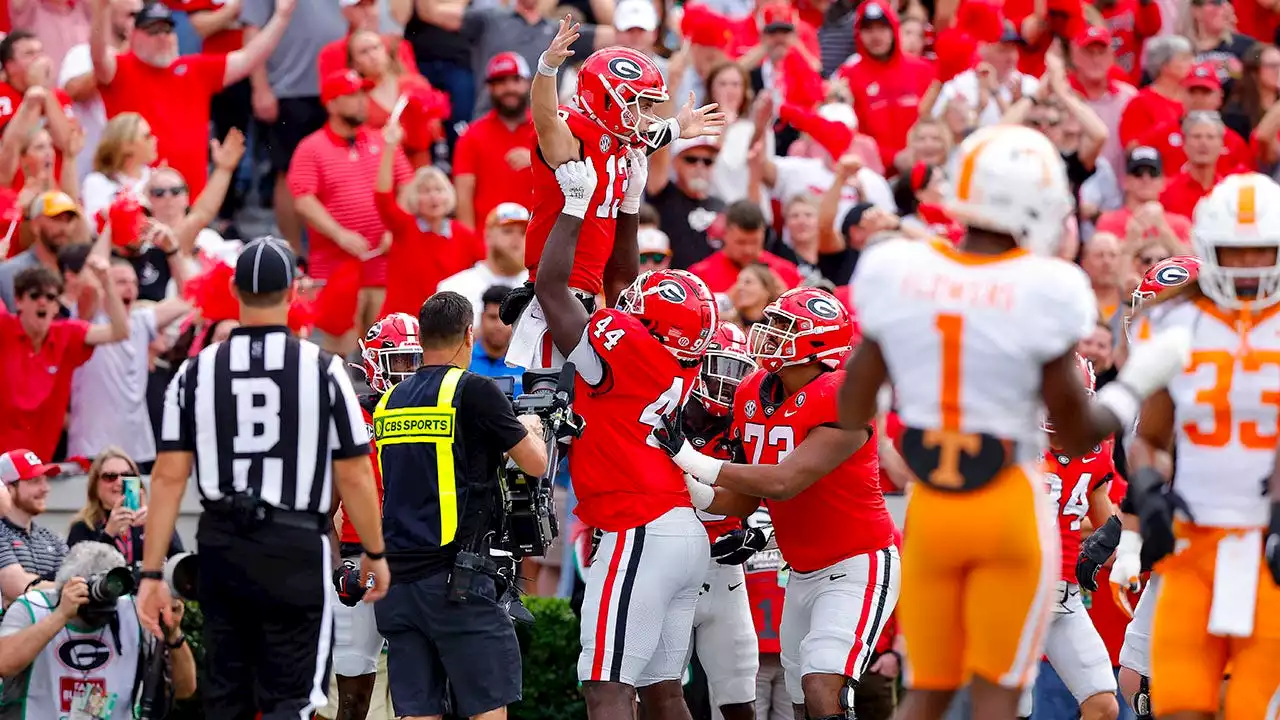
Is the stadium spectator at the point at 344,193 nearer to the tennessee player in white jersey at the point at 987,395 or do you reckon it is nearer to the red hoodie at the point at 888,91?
the red hoodie at the point at 888,91

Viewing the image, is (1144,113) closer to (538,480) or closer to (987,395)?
(538,480)

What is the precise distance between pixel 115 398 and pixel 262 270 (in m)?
4.82

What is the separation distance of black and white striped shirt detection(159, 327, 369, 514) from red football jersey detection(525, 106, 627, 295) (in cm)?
166

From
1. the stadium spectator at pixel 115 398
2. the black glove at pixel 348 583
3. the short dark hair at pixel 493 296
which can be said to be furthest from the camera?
the stadium spectator at pixel 115 398

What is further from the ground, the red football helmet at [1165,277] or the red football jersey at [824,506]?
the red football helmet at [1165,277]

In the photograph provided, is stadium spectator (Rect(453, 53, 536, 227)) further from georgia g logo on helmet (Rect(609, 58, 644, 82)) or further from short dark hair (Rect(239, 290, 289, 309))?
short dark hair (Rect(239, 290, 289, 309))

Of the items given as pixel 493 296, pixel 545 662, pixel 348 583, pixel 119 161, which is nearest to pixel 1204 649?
pixel 348 583

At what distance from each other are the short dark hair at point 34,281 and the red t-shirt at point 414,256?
2194mm

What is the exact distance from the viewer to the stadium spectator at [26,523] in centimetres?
981

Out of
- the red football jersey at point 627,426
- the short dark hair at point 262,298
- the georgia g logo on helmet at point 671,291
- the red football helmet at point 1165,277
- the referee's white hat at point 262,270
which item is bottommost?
the red football jersey at point 627,426

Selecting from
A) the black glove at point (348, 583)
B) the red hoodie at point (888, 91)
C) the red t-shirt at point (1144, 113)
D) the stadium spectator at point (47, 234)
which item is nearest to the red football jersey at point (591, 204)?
the black glove at point (348, 583)

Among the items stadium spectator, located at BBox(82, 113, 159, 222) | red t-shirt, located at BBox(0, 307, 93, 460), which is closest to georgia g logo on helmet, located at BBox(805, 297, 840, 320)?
red t-shirt, located at BBox(0, 307, 93, 460)

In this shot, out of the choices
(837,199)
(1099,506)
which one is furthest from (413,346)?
(837,199)

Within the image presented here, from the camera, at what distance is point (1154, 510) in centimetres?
612
